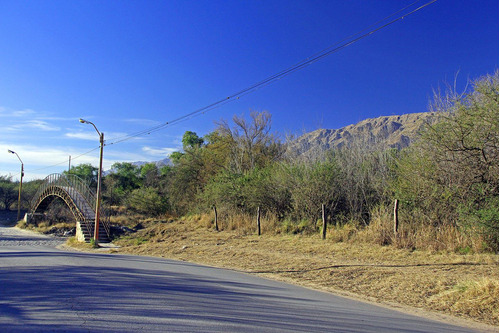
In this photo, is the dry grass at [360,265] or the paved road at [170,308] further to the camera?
the dry grass at [360,265]

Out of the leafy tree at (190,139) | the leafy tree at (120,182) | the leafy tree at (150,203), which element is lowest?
the leafy tree at (150,203)

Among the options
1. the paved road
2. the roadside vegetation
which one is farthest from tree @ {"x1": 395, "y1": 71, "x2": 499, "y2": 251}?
the paved road

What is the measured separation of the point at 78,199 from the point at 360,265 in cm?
2949

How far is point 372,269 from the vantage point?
1181 centimetres

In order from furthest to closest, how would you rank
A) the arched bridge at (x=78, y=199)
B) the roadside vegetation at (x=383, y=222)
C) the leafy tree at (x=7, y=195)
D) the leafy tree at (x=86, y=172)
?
the leafy tree at (x=86, y=172) < the leafy tree at (x=7, y=195) < the arched bridge at (x=78, y=199) < the roadside vegetation at (x=383, y=222)

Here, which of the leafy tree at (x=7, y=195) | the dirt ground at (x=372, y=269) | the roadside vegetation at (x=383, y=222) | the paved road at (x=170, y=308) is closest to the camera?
the paved road at (x=170, y=308)

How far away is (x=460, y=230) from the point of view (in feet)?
43.1

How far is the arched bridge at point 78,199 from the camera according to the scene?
29.9m

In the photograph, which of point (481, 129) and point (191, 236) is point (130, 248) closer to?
point (191, 236)

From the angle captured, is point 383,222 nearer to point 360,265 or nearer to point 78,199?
point 360,265

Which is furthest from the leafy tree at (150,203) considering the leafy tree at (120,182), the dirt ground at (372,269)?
the dirt ground at (372,269)

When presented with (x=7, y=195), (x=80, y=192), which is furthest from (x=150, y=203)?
(x=7, y=195)

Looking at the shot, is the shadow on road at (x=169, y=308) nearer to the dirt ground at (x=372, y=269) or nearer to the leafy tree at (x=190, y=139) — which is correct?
the dirt ground at (x=372, y=269)

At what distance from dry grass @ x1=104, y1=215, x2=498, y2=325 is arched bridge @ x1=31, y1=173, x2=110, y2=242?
9.19 m
